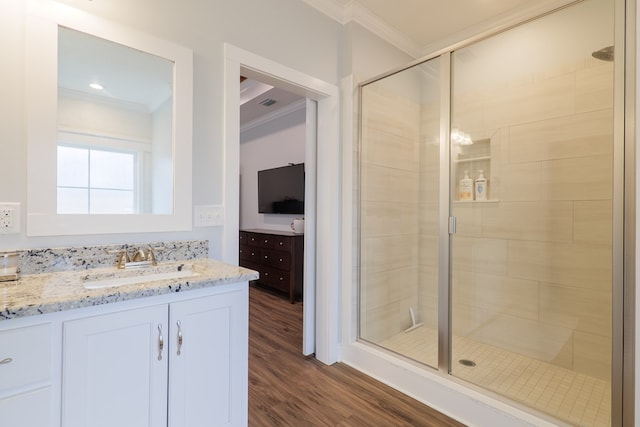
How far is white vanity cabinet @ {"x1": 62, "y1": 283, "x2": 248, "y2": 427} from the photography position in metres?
Result: 1.04

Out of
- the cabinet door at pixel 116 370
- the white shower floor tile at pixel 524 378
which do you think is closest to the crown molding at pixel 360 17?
the cabinet door at pixel 116 370

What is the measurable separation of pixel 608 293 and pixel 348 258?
1.67 meters

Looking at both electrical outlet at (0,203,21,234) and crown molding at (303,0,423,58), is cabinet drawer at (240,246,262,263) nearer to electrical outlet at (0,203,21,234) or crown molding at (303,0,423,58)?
crown molding at (303,0,423,58)

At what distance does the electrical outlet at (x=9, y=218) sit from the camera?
4.11ft

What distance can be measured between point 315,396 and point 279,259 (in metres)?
2.33

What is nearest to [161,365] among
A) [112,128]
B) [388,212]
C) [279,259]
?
[112,128]

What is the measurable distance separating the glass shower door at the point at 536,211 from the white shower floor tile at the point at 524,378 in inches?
0.5

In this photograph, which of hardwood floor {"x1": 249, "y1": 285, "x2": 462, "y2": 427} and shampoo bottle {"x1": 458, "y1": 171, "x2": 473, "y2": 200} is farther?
shampoo bottle {"x1": 458, "y1": 171, "x2": 473, "y2": 200}

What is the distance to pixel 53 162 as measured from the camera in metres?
1.37

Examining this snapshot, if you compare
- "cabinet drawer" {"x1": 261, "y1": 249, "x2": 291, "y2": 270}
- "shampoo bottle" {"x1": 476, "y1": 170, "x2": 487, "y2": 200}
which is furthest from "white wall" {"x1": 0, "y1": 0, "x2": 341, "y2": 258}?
"cabinet drawer" {"x1": 261, "y1": 249, "x2": 291, "y2": 270}

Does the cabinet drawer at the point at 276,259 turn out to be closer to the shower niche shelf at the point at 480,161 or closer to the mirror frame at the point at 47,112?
the shower niche shelf at the point at 480,161

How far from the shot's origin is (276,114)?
4.89 meters

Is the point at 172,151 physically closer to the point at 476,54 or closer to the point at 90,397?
the point at 90,397

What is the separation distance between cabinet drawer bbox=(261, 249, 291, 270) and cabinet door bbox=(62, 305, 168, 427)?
2.90 meters
